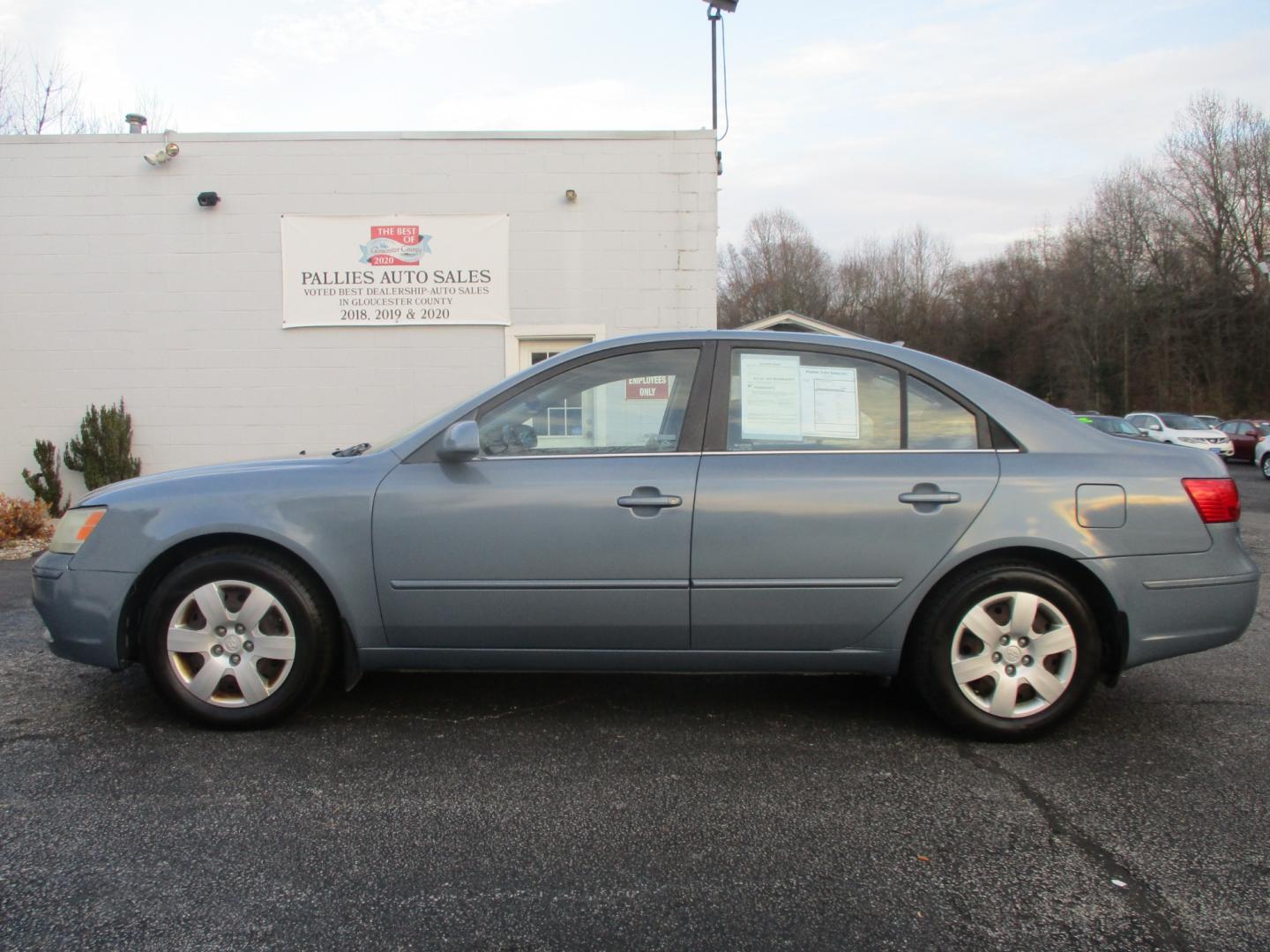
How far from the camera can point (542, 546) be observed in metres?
3.21

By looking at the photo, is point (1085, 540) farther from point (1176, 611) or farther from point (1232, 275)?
point (1232, 275)

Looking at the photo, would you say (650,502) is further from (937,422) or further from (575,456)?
(937,422)

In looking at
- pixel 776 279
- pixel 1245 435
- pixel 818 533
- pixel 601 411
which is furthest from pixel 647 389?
pixel 776 279

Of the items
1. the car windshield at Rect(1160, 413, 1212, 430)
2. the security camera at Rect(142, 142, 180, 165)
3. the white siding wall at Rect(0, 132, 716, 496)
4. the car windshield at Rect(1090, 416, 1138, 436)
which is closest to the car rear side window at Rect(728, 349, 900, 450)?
the white siding wall at Rect(0, 132, 716, 496)

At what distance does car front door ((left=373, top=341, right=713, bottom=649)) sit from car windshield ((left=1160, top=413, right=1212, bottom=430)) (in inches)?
1060

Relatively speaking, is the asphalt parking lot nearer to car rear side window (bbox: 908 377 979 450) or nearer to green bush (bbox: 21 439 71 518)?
car rear side window (bbox: 908 377 979 450)

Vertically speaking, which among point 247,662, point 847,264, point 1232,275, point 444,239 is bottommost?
point 247,662

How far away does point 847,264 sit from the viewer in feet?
200

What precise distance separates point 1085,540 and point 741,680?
1643 mm

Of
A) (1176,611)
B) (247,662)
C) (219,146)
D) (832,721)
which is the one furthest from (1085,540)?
(219,146)

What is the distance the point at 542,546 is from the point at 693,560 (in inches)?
22.1

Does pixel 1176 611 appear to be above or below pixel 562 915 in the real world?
above

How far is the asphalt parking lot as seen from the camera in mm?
2113

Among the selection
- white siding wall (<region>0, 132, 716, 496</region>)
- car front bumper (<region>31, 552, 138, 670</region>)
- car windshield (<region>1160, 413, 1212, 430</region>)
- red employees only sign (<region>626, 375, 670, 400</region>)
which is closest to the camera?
car front bumper (<region>31, 552, 138, 670</region>)
